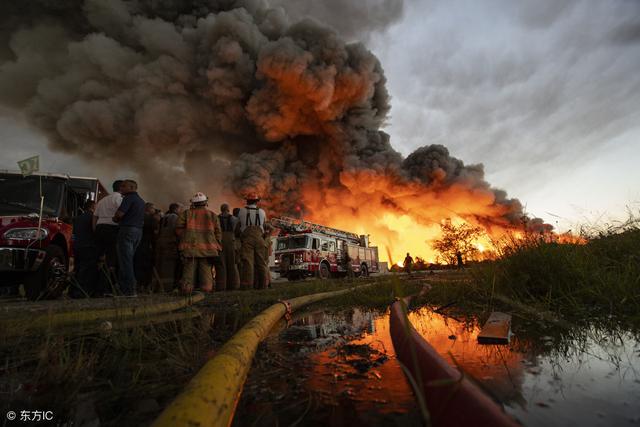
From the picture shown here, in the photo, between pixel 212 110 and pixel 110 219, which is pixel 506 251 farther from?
pixel 212 110

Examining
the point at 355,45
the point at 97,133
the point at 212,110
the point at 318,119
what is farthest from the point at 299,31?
the point at 97,133

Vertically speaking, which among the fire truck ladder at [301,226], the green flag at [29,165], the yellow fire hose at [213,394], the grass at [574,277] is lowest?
the yellow fire hose at [213,394]

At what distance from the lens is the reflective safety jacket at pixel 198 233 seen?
513 cm

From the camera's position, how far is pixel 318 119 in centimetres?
2777

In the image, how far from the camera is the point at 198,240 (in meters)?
5.18

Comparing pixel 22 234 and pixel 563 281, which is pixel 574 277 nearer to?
pixel 563 281

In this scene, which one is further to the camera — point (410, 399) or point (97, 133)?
point (97, 133)

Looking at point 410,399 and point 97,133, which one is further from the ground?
point 97,133

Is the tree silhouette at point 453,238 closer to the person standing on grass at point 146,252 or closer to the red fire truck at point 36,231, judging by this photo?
the person standing on grass at point 146,252

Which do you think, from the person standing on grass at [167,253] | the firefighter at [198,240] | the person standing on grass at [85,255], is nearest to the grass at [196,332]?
the firefighter at [198,240]

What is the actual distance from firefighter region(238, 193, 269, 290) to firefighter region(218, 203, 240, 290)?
9.4 inches

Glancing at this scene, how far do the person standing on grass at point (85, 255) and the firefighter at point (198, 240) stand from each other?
125cm

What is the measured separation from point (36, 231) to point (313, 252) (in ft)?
36.2

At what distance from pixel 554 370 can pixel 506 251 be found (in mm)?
2815
